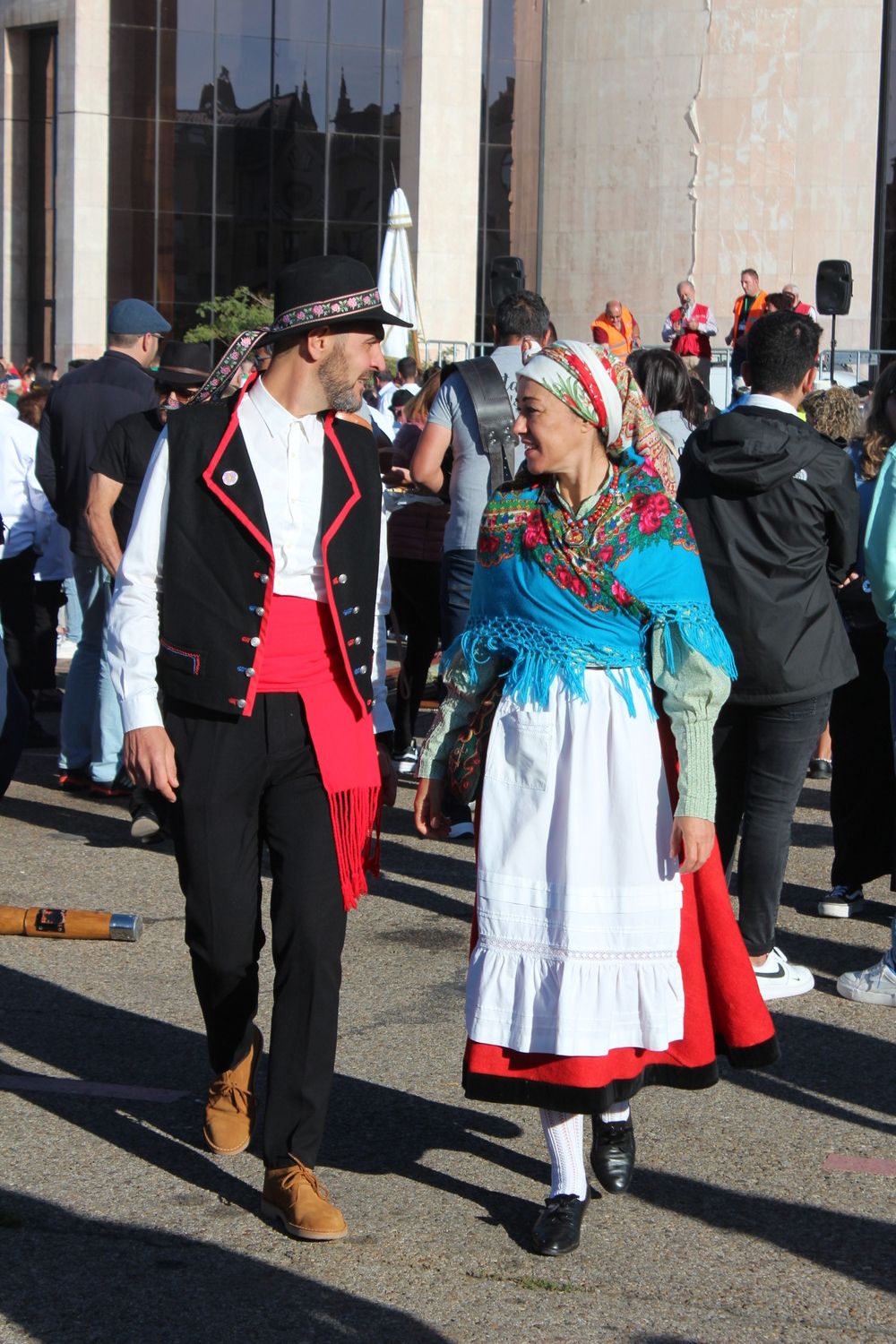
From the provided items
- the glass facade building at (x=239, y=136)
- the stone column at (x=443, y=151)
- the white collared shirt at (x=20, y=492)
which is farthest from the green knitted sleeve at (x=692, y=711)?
the glass facade building at (x=239, y=136)

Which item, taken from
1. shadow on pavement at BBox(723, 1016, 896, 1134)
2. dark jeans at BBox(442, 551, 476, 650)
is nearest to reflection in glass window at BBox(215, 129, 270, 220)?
dark jeans at BBox(442, 551, 476, 650)

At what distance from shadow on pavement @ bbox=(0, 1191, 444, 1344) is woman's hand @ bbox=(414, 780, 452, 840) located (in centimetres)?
96

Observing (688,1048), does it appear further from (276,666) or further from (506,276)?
(506,276)

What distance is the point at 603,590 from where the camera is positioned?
3.84m

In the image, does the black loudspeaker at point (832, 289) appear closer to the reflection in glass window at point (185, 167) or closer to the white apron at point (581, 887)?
the reflection in glass window at point (185, 167)

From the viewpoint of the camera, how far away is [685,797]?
3.80m

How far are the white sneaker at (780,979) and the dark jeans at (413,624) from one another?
355 cm

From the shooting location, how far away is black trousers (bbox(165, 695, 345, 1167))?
3.96 meters

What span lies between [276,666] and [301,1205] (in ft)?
3.96

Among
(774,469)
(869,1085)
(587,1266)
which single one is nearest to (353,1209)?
(587,1266)

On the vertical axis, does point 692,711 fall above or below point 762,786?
above

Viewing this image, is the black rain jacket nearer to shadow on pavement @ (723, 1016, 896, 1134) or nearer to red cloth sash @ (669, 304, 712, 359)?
shadow on pavement @ (723, 1016, 896, 1134)

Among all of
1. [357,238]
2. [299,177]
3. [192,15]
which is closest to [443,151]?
[357,238]

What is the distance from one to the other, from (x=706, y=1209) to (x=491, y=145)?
30.4m
